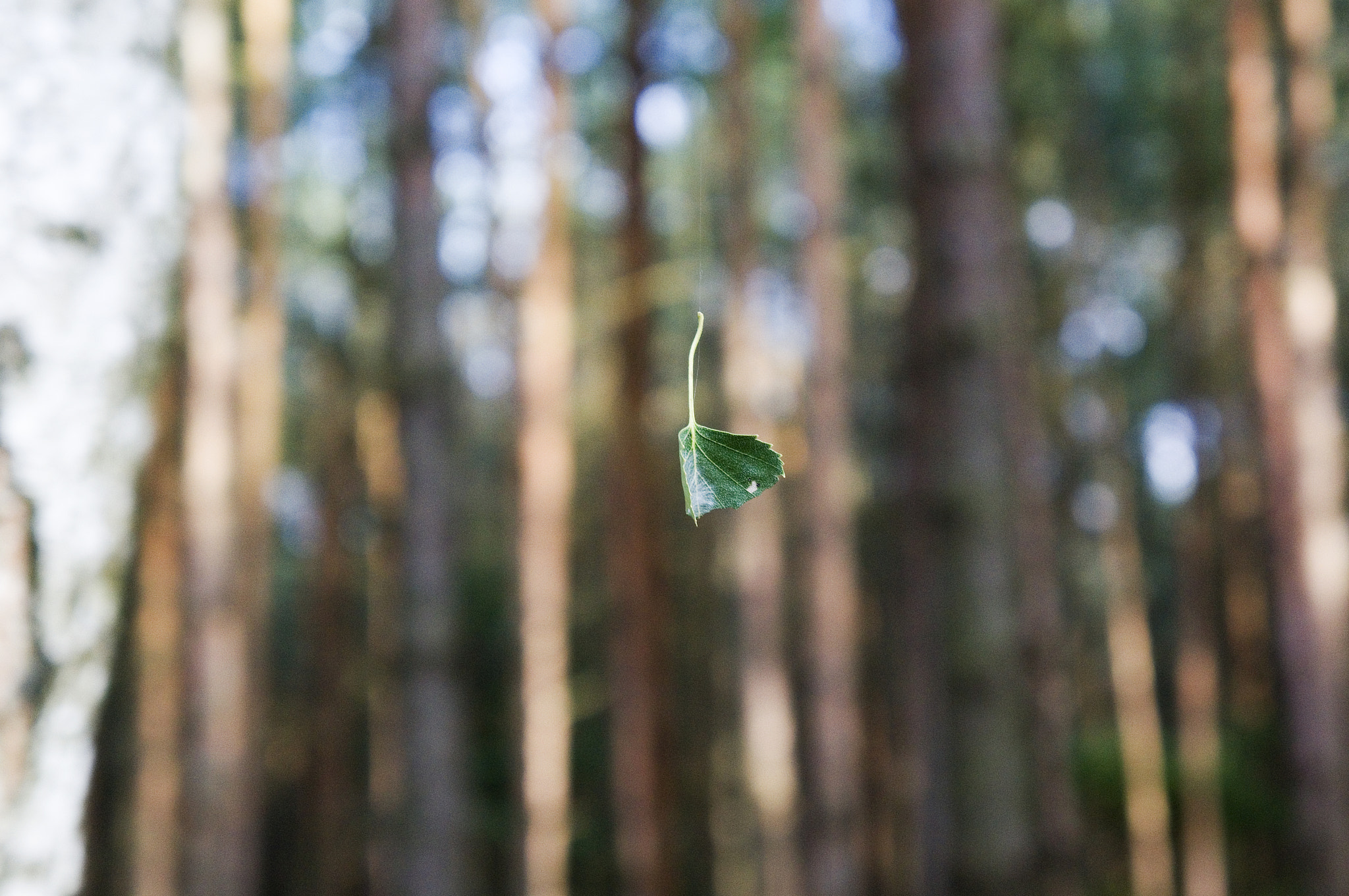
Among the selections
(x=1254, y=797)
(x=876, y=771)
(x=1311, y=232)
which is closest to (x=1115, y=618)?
(x=1254, y=797)

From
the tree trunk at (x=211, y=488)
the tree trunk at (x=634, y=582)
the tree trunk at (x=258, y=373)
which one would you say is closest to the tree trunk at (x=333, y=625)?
the tree trunk at (x=258, y=373)

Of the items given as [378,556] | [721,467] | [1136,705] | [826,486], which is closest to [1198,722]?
[1136,705]

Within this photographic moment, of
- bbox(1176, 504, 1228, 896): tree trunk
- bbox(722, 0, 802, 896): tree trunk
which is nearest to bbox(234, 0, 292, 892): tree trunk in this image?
bbox(722, 0, 802, 896): tree trunk

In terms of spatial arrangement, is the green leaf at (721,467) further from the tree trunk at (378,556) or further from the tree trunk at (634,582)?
the tree trunk at (634,582)

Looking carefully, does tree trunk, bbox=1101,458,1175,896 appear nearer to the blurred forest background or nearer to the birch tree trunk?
the blurred forest background

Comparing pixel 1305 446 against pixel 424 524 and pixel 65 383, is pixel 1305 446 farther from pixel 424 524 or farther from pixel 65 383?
pixel 65 383

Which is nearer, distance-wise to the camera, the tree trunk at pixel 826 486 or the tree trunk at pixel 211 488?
the tree trunk at pixel 211 488
